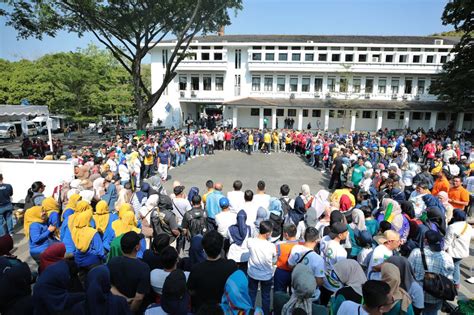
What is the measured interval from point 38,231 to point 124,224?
1366 millimetres

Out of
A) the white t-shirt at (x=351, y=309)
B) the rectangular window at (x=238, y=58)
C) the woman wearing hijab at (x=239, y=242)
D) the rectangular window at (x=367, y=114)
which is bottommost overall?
the woman wearing hijab at (x=239, y=242)

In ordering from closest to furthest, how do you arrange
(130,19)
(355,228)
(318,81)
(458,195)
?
(355,228)
(458,195)
(130,19)
(318,81)

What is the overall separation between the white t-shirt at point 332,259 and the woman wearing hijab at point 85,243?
11.1 ft

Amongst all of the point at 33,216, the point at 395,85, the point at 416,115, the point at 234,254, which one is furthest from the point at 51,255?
the point at 416,115

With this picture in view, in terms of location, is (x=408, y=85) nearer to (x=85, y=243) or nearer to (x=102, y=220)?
(x=102, y=220)

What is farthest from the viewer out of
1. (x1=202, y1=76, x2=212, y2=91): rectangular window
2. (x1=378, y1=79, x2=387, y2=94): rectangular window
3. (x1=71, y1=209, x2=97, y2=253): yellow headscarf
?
(x1=202, y1=76, x2=212, y2=91): rectangular window

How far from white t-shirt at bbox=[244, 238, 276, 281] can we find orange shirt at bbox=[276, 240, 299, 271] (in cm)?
9

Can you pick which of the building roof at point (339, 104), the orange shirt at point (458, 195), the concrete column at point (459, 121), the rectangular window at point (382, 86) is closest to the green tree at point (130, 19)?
the building roof at point (339, 104)

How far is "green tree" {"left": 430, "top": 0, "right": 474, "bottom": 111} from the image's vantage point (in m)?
22.2

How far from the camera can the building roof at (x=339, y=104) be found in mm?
32969

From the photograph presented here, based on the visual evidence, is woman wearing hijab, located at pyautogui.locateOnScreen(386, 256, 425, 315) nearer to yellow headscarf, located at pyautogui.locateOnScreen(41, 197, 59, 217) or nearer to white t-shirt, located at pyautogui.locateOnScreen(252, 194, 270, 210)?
white t-shirt, located at pyautogui.locateOnScreen(252, 194, 270, 210)

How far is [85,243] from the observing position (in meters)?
4.35

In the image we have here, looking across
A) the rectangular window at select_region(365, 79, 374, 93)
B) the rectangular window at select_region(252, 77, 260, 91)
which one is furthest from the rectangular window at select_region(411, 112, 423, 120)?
the rectangular window at select_region(252, 77, 260, 91)

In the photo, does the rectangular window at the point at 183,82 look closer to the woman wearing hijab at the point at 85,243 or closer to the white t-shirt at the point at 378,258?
the woman wearing hijab at the point at 85,243
